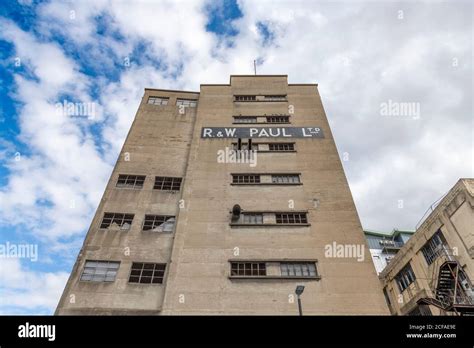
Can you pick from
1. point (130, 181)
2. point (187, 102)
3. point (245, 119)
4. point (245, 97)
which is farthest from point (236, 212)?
point (187, 102)

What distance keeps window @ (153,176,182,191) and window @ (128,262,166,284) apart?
6543 mm

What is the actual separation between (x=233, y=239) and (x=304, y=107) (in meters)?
16.9

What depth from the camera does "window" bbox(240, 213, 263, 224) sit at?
21.4m

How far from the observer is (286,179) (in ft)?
79.0

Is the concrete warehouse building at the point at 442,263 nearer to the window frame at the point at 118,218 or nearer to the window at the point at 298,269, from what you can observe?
the window at the point at 298,269

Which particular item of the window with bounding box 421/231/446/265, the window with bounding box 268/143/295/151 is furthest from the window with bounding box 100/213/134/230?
the window with bounding box 421/231/446/265

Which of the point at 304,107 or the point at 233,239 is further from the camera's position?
the point at 304,107

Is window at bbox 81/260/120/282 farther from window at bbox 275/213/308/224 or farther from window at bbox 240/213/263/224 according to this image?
window at bbox 275/213/308/224

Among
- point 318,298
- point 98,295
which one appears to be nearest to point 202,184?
point 98,295

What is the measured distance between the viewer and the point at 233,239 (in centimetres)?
2016

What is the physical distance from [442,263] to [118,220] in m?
25.9

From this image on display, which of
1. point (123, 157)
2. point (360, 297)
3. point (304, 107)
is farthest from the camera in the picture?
point (304, 107)

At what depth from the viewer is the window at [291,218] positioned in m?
21.3
